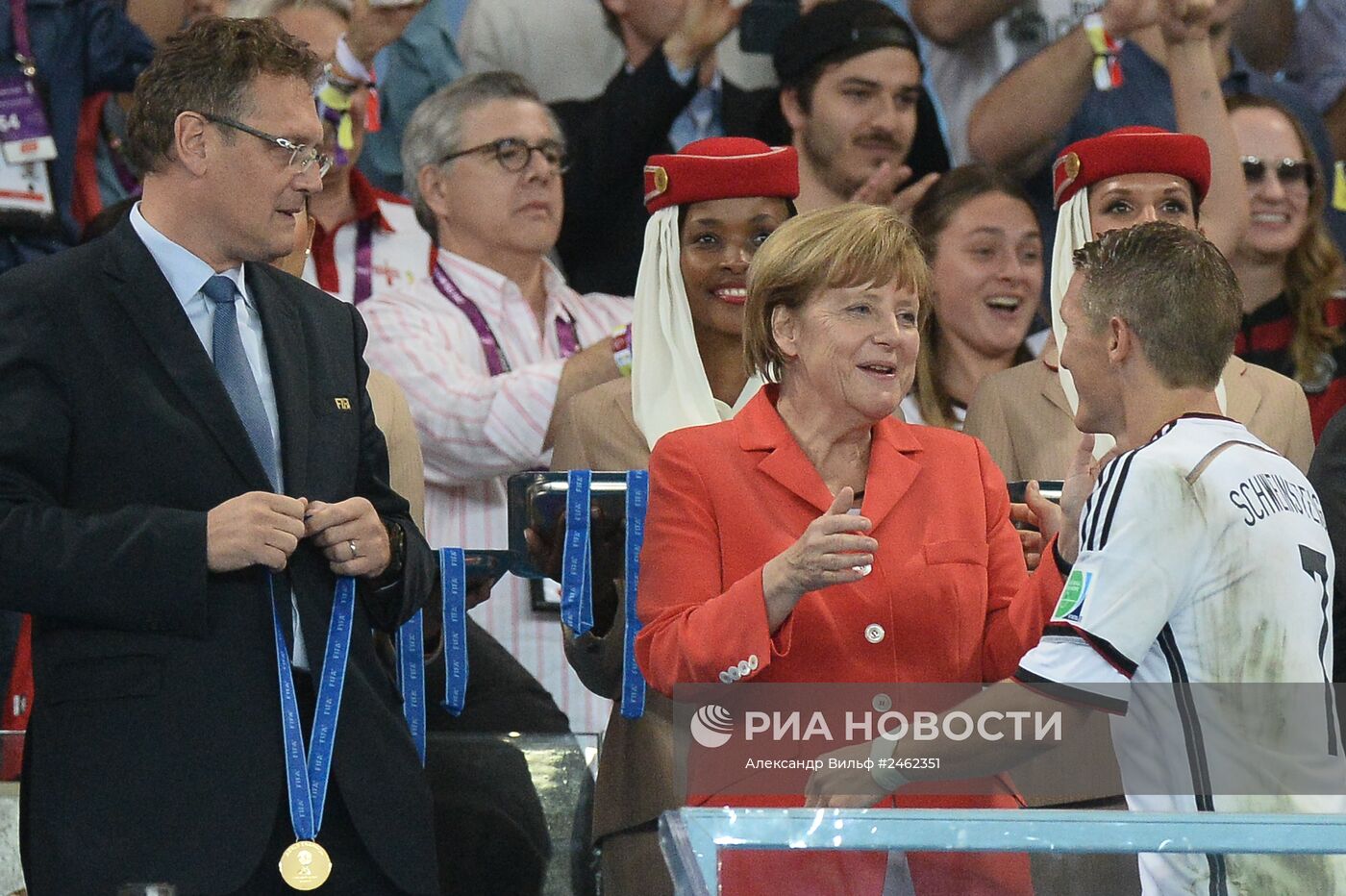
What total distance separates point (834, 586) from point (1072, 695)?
17.4 inches

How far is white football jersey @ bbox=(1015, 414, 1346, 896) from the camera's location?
2.19 metres

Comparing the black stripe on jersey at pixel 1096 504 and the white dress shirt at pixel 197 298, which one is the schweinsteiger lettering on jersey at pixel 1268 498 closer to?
the black stripe on jersey at pixel 1096 504

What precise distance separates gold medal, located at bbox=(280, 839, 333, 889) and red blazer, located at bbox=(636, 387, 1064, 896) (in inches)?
19.8

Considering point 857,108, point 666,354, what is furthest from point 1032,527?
point 857,108

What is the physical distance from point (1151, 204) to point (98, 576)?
92.0 inches

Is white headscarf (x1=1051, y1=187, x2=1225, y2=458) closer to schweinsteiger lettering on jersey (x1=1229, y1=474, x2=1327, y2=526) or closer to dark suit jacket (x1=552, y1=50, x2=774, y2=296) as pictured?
dark suit jacket (x1=552, y1=50, x2=774, y2=296)

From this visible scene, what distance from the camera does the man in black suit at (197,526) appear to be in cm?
242

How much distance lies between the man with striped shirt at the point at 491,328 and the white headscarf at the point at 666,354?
69cm

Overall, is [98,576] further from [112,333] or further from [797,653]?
[797,653]

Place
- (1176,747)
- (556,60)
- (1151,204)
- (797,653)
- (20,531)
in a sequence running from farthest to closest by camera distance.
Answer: (556,60), (1151,204), (797,653), (20,531), (1176,747)

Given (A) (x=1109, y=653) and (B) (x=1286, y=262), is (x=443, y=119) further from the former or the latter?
(A) (x=1109, y=653)

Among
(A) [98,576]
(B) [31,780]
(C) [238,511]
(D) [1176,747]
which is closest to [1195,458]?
(D) [1176,747]

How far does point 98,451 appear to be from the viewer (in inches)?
98.0

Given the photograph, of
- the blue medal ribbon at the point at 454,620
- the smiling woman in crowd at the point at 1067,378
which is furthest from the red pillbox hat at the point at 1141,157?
the blue medal ribbon at the point at 454,620
